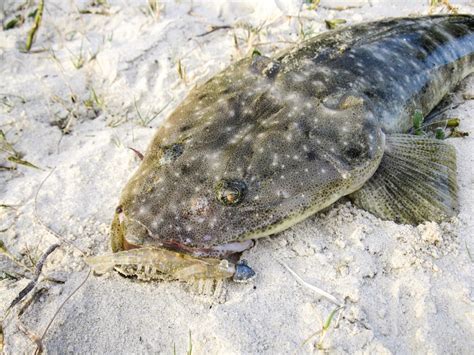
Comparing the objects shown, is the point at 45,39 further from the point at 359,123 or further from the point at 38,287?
the point at 359,123

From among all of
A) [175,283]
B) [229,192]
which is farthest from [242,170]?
[175,283]

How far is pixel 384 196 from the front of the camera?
337 cm

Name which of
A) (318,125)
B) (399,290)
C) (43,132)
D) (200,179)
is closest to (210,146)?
(200,179)

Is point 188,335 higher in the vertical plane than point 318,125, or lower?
lower

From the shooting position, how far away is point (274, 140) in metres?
3.14

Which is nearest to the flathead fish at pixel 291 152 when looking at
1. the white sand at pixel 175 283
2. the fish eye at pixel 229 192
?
the fish eye at pixel 229 192

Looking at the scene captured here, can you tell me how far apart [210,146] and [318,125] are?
2.52 feet

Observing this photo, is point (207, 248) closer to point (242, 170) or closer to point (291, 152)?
point (242, 170)

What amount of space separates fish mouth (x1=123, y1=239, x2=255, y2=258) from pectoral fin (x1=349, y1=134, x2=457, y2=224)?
0.97 meters

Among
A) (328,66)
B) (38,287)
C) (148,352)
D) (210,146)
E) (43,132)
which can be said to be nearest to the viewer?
(148,352)

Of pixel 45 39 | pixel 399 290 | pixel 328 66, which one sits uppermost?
pixel 328 66

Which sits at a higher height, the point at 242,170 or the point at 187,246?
the point at 242,170

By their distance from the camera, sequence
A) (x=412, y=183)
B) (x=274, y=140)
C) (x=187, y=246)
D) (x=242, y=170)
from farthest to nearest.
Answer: (x=412, y=183), (x=274, y=140), (x=242, y=170), (x=187, y=246)

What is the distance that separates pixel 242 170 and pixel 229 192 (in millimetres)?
201
